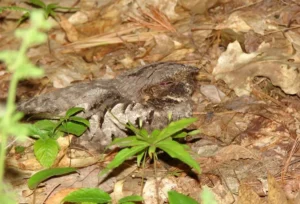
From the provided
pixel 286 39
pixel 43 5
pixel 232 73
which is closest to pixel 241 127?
pixel 232 73

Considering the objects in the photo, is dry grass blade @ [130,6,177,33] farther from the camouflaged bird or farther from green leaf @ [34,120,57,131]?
green leaf @ [34,120,57,131]

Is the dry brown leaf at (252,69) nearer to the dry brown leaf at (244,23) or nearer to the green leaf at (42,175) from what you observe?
the dry brown leaf at (244,23)

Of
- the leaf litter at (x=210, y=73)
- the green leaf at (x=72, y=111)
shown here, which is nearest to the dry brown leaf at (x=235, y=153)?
the leaf litter at (x=210, y=73)

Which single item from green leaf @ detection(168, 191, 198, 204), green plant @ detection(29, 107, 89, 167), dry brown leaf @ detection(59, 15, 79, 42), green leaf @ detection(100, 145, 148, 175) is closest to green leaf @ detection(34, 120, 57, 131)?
green plant @ detection(29, 107, 89, 167)

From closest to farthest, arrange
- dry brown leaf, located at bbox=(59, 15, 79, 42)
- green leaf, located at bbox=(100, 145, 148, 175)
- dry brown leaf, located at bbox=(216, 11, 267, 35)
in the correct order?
green leaf, located at bbox=(100, 145, 148, 175)
dry brown leaf, located at bbox=(216, 11, 267, 35)
dry brown leaf, located at bbox=(59, 15, 79, 42)

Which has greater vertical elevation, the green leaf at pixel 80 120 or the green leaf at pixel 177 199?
the green leaf at pixel 80 120

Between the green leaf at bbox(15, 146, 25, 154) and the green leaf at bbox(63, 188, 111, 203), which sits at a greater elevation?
the green leaf at bbox(15, 146, 25, 154)
